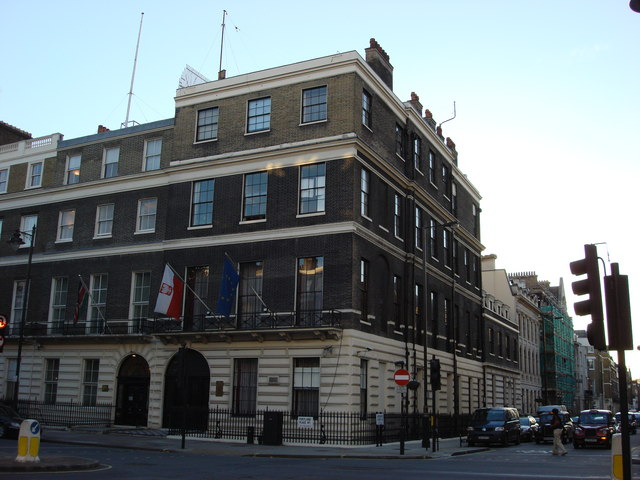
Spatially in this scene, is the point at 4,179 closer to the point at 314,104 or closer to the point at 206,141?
the point at 206,141

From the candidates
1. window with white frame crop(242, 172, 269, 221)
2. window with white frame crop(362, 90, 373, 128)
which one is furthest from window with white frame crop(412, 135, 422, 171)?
window with white frame crop(242, 172, 269, 221)

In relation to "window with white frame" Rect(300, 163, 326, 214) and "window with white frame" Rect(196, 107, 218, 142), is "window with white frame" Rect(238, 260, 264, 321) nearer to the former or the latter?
"window with white frame" Rect(300, 163, 326, 214)

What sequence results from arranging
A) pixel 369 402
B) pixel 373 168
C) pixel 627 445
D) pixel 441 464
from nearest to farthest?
pixel 627 445 → pixel 441 464 → pixel 369 402 → pixel 373 168

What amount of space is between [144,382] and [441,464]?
59.2 ft

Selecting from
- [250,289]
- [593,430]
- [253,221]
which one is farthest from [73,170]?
[593,430]

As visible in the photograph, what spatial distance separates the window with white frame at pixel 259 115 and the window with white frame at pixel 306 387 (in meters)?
11.8

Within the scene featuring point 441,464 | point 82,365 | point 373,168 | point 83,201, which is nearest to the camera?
point 441,464

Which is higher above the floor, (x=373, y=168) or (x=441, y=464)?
(x=373, y=168)

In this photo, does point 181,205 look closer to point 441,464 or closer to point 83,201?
point 83,201

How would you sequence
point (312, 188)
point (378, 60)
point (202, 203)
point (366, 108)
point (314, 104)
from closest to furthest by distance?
1. point (312, 188)
2. point (314, 104)
3. point (366, 108)
4. point (202, 203)
5. point (378, 60)

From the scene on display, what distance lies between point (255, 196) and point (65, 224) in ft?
44.9

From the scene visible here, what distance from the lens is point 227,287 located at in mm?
30141

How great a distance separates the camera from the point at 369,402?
30.4m

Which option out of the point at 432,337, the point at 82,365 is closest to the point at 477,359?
the point at 432,337
